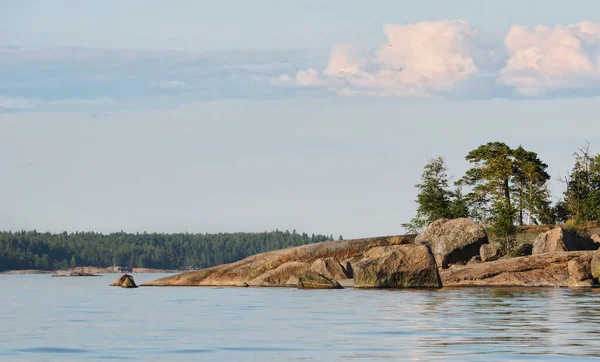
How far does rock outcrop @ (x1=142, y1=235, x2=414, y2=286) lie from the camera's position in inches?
2517

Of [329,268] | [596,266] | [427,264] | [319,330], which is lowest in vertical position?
[319,330]

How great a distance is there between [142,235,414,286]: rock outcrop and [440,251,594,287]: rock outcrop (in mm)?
11576

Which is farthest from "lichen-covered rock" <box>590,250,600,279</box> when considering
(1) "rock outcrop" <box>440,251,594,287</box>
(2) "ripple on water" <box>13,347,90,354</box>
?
(2) "ripple on water" <box>13,347,90,354</box>

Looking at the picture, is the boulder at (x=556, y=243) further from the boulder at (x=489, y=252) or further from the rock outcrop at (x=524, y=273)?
the rock outcrop at (x=524, y=273)

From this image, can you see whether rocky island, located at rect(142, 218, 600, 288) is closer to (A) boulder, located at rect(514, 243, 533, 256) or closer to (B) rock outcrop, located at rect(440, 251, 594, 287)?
(B) rock outcrop, located at rect(440, 251, 594, 287)

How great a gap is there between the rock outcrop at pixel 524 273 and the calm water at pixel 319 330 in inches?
420

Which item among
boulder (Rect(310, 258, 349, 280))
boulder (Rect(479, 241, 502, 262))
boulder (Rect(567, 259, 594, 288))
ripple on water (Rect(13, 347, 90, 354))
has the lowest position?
ripple on water (Rect(13, 347, 90, 354))

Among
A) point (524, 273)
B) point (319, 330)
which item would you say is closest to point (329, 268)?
point (524, 273)

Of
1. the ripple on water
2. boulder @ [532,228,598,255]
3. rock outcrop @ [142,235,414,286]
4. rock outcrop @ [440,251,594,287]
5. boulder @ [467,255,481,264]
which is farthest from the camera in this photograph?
rock outcrop @ [142,235,414,286]

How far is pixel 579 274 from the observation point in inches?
1987

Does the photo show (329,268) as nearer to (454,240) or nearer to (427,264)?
(454,240)

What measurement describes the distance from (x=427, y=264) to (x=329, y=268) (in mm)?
12603

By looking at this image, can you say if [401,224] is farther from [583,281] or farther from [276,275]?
[583,281]

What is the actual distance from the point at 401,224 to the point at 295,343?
251 feet
